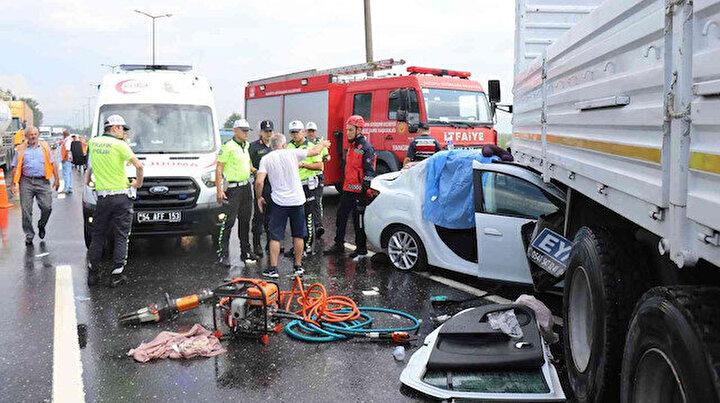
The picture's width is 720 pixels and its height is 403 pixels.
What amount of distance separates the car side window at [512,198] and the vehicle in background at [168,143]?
152 inches

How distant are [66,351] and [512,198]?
4.06 meters

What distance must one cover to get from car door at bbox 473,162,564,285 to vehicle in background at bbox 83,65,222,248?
3.81 meters

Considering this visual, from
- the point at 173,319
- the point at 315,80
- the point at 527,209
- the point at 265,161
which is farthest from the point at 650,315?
the point at 315,80

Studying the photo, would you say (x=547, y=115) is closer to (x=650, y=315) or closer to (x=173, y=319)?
(x=650, y=315)

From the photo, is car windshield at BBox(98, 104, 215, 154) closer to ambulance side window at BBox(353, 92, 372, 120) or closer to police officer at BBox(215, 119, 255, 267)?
police officer at BBox(215, 119, 255, 267)

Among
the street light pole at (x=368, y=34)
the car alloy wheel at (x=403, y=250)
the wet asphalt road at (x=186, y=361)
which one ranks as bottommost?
the wet asphalt road at (x=186, y=361)

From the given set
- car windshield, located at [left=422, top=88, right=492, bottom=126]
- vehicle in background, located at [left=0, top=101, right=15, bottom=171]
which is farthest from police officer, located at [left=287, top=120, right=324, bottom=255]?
vehicle in background, located at [left=0, top=101, right=15, bottom=171]

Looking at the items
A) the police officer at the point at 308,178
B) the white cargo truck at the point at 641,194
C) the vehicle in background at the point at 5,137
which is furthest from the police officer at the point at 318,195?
the vehicle in background at the point at 5,137

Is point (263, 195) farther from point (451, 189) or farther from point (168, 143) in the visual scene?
point (451, 189)

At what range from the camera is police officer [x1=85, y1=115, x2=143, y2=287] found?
23.2 feet

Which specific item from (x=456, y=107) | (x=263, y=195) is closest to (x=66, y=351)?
(x=263, y=195)

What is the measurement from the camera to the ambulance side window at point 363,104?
43.9ft

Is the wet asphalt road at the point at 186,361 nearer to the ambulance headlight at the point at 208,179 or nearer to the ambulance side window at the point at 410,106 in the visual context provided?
the ambulance headlight at the point at 208,179

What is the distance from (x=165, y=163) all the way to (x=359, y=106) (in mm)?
5777
